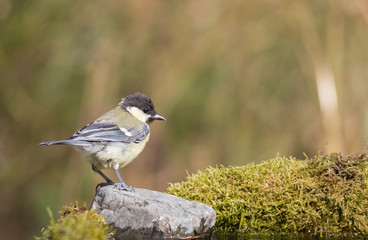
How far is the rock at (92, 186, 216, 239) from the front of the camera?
2945 millimetres

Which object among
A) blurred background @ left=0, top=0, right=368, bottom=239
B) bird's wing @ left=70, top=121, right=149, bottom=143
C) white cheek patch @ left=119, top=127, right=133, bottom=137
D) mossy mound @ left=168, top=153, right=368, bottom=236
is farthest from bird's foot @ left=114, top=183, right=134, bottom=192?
blurred background @ left=0, top=0, right=368, bottom=239

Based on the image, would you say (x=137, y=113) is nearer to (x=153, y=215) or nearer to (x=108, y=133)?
(x=108, y=133)

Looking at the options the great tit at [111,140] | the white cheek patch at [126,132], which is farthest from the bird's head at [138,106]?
the white cheek patch at [126,132]

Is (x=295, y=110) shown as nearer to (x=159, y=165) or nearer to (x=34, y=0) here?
(x=159, y=165)

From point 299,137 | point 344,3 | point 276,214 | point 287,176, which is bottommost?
point 276,214

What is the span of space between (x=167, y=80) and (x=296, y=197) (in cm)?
348

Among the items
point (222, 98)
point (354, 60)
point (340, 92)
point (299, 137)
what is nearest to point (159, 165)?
point (222, 98)

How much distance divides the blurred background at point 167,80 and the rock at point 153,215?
3.02 m

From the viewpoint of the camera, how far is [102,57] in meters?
6.21

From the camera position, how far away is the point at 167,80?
20.9 feet

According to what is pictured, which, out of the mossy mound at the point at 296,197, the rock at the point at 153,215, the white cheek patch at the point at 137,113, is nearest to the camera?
the rock at the point at 153,215

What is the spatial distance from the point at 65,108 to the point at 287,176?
3.74 meters

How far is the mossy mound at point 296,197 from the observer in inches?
123

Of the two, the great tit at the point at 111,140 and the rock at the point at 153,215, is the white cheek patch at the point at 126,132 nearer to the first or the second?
the great tit at the point at 111,140
